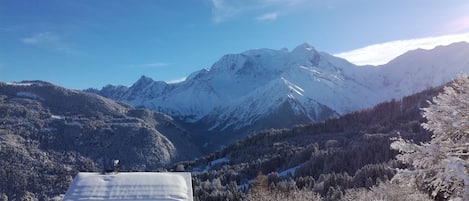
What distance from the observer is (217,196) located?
325ft

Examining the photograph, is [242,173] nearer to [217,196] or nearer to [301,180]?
[301,180]

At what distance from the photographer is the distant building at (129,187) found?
3778 cm

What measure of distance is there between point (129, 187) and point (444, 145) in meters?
29.4

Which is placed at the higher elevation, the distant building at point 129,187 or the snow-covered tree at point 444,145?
the snow-covered tree at point 444,145

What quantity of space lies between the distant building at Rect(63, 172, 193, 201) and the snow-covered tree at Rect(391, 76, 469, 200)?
2658 cm

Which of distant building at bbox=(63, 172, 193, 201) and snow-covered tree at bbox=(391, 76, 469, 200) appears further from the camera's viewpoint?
distant building at bbox=(63, 172, 193, 201)

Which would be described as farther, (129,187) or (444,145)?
(129,187)

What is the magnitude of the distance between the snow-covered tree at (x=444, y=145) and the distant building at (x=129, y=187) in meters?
26.6

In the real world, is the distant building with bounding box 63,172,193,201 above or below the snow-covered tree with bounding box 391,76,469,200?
→ below

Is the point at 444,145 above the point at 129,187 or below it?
above

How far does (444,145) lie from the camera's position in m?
12.6

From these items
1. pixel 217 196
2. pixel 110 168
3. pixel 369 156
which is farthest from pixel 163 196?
pixel 369 156

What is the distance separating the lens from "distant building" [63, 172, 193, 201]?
37.8 m

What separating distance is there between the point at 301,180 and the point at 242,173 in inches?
1928
